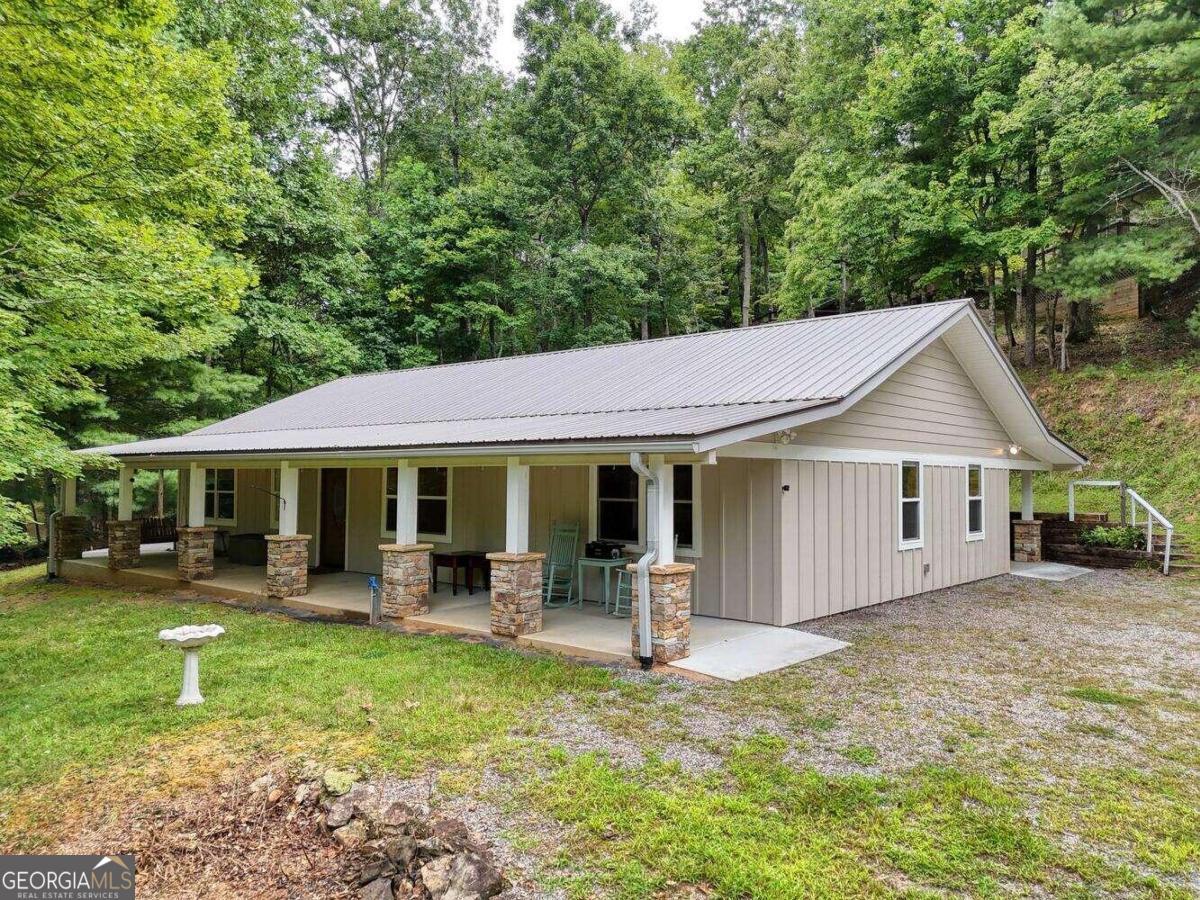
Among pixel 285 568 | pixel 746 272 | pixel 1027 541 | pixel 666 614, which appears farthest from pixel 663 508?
pixel 746 272

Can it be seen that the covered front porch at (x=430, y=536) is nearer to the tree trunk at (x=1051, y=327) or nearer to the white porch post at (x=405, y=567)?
the white porch post at (x=405, y=567)

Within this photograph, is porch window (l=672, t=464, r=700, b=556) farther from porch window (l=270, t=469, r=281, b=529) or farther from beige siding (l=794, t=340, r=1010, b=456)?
porch window (l=270, t=469, r=281, b=529)

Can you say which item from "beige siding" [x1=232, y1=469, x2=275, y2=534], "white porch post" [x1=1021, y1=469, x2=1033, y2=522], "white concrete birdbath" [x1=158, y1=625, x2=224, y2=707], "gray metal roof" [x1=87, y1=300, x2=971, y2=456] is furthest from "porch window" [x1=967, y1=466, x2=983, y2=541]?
"beige siding" [x1=232, y1=469, x2=275, y2=534]

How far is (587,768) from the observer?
4.05 m

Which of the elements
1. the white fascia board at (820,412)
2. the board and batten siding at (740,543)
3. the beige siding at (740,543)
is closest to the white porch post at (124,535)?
the board and batten siding at (740,543)

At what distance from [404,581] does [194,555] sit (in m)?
5.03

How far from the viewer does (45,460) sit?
651 cm

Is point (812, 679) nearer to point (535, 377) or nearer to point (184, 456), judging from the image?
point (535, 377)

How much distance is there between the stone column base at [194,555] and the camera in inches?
441

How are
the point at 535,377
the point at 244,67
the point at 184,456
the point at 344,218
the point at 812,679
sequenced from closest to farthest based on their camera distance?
1. the point at 812,679
2. the point at 184,456
3. the point at 535,377
4. the point at 244,67
5. the point at 344,218

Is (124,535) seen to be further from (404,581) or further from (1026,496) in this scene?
(1026,496)

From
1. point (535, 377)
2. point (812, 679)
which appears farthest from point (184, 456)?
point (812, 679)

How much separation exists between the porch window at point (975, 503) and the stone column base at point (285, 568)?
33.4 ft

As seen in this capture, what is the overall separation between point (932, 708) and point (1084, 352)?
18.4m
